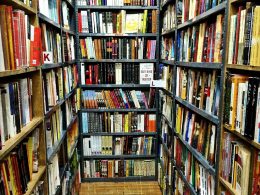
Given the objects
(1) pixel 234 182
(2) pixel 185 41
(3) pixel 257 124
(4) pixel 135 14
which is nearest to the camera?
(3) pixel 257 124

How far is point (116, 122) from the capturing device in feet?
10.7

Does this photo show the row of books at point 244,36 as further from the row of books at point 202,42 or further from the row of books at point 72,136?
the row of books at point 72,136

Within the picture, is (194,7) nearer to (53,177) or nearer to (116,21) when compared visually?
(116,21)

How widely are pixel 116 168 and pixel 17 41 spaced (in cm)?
249

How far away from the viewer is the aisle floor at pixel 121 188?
10.3 feet

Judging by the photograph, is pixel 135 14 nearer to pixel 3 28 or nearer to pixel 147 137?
pixel 147 137

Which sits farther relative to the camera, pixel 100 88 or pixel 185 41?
pixel 100 88

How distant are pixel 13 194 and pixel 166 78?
2.06m

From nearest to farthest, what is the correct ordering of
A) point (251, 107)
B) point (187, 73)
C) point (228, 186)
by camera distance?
1. point (251, 107)
2. point (228, 186)
3. point (187, 73)

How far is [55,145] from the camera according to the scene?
1959 millimetres

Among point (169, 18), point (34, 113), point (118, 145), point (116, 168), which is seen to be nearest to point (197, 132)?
point (34, 113)

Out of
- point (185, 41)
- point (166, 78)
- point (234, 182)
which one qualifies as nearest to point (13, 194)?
point (234, 182)

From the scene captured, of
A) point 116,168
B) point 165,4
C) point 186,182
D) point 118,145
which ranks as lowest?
point 116,168

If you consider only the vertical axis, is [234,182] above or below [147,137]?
above
